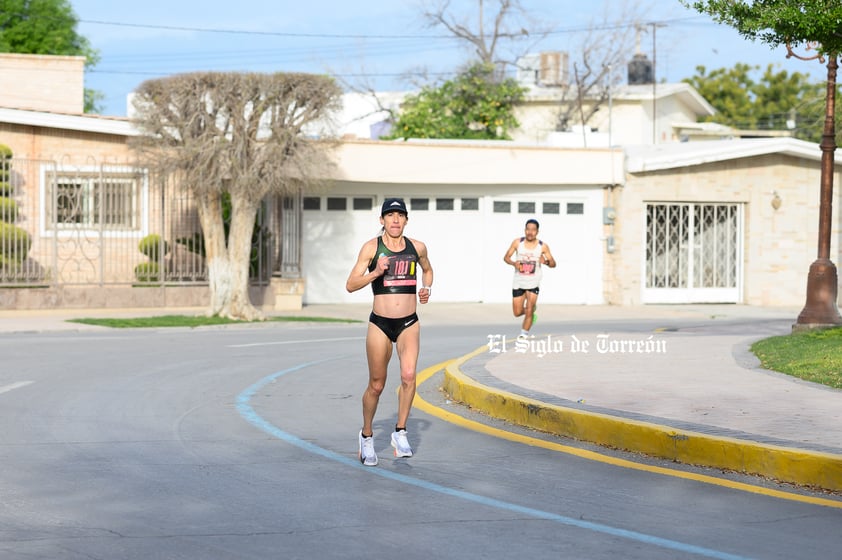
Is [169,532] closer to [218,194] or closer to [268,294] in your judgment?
[218,194]

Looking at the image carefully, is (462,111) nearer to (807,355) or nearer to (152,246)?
(152,246)

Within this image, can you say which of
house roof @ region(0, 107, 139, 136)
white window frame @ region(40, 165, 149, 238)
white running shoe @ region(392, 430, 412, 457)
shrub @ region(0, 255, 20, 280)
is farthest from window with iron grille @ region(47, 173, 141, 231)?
white running shoe @ region(392, 430, 412, 457)

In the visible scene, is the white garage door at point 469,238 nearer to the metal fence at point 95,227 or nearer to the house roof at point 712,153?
the house roof at point 712,153

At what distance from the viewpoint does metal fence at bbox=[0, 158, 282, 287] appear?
2527cm

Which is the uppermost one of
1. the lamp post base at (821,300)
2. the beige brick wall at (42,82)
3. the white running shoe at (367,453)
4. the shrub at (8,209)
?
the beige brick wall at (42,82)

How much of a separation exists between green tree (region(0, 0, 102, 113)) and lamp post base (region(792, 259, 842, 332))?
45.6 m

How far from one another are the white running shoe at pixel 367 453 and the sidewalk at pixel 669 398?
1996 mm

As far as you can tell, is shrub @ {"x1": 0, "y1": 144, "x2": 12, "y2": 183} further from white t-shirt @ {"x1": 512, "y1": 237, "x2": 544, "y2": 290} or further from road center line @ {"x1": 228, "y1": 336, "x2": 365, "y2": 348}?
white t-shirt @ {"x1": 512, "y1": 237, "x2": 544, "y2": 290}

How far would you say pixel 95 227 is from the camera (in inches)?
1025

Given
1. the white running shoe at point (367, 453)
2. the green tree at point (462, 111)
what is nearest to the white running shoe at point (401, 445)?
the white running shoe at point (367, 453)

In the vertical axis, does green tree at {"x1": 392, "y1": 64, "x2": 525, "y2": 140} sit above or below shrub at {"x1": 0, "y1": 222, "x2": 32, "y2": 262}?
above

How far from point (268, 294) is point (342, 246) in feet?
8.81

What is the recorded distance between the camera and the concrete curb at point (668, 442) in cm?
779

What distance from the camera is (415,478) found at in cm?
798
